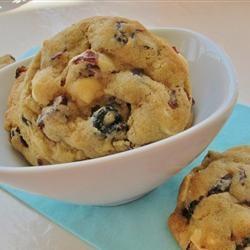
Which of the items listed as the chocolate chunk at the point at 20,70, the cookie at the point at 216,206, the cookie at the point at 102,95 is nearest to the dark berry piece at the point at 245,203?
the cookie at the point at 216,206

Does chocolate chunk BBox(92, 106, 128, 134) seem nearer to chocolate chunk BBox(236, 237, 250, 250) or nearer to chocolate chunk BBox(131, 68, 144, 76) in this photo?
chocolate chunk BBox(131, 68, 144, 76)

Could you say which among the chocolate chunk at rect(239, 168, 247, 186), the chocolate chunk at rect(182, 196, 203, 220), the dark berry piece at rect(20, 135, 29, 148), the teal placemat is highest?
the dark berry piece at rect(20, 135, 29, 148)

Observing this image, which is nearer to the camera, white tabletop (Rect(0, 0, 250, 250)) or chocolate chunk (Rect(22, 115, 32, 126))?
chocolate chunk (Rect(22, 115, 32, 126))

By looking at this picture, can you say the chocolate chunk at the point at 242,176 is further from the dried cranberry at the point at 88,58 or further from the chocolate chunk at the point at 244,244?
the dried cranberry at the point at 88,58

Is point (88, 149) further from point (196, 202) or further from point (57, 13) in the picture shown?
point (57, 13)

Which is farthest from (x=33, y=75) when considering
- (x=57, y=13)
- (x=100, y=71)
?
(x=57, y=13)

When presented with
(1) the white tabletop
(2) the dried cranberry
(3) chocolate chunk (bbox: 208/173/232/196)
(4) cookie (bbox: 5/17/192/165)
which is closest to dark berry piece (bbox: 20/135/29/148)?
(4) cookie (bbox: 5/17/192/165)
